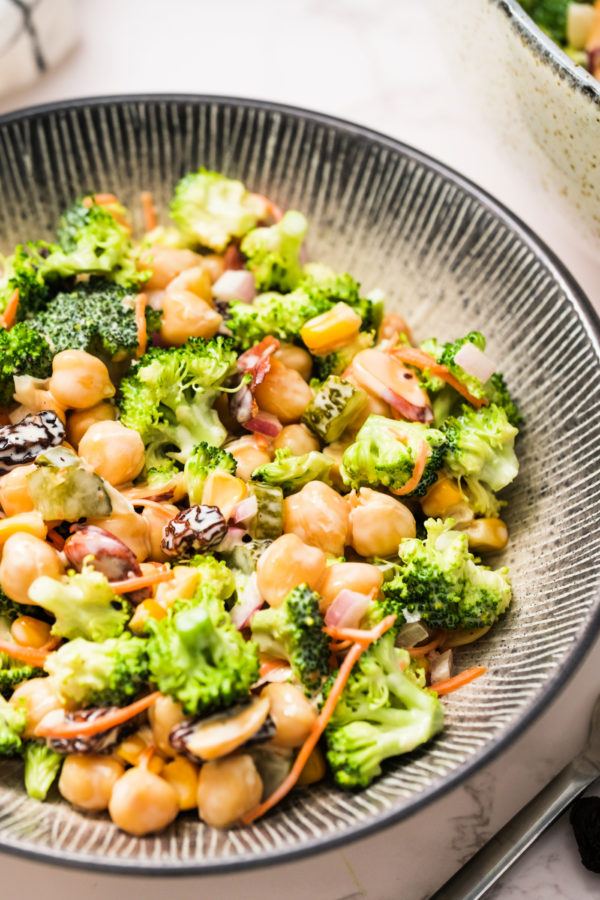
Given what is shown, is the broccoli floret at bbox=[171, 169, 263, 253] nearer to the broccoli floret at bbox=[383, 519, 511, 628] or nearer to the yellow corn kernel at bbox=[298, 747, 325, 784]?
the broccoli floret at bbox=[383, 519, 511, 628]

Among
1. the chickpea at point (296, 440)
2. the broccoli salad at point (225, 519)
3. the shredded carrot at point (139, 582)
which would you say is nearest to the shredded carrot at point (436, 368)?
the broccoli salad at point (225, 519)

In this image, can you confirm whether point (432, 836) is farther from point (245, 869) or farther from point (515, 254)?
point (515, 254)

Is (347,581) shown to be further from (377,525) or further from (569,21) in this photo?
(569,21)

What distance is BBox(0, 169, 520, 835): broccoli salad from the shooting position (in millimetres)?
1972

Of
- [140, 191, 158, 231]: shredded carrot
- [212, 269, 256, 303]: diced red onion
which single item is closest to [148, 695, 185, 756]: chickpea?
[212, 269, 256, 303]: diced red onion

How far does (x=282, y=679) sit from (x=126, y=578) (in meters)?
0.43

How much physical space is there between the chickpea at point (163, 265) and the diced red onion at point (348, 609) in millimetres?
1200

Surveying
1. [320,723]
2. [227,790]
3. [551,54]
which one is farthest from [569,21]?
[227,790]

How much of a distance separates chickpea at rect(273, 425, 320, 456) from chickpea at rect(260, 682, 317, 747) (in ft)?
2.32

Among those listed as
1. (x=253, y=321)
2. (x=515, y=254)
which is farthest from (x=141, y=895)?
(x=515, y=254)

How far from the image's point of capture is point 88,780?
6.40 feet

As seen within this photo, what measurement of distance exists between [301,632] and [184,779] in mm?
399

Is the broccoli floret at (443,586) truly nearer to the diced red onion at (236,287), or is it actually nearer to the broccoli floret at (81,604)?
the broccoli floret at (81,604)

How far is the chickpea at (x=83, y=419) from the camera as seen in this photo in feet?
8.00
